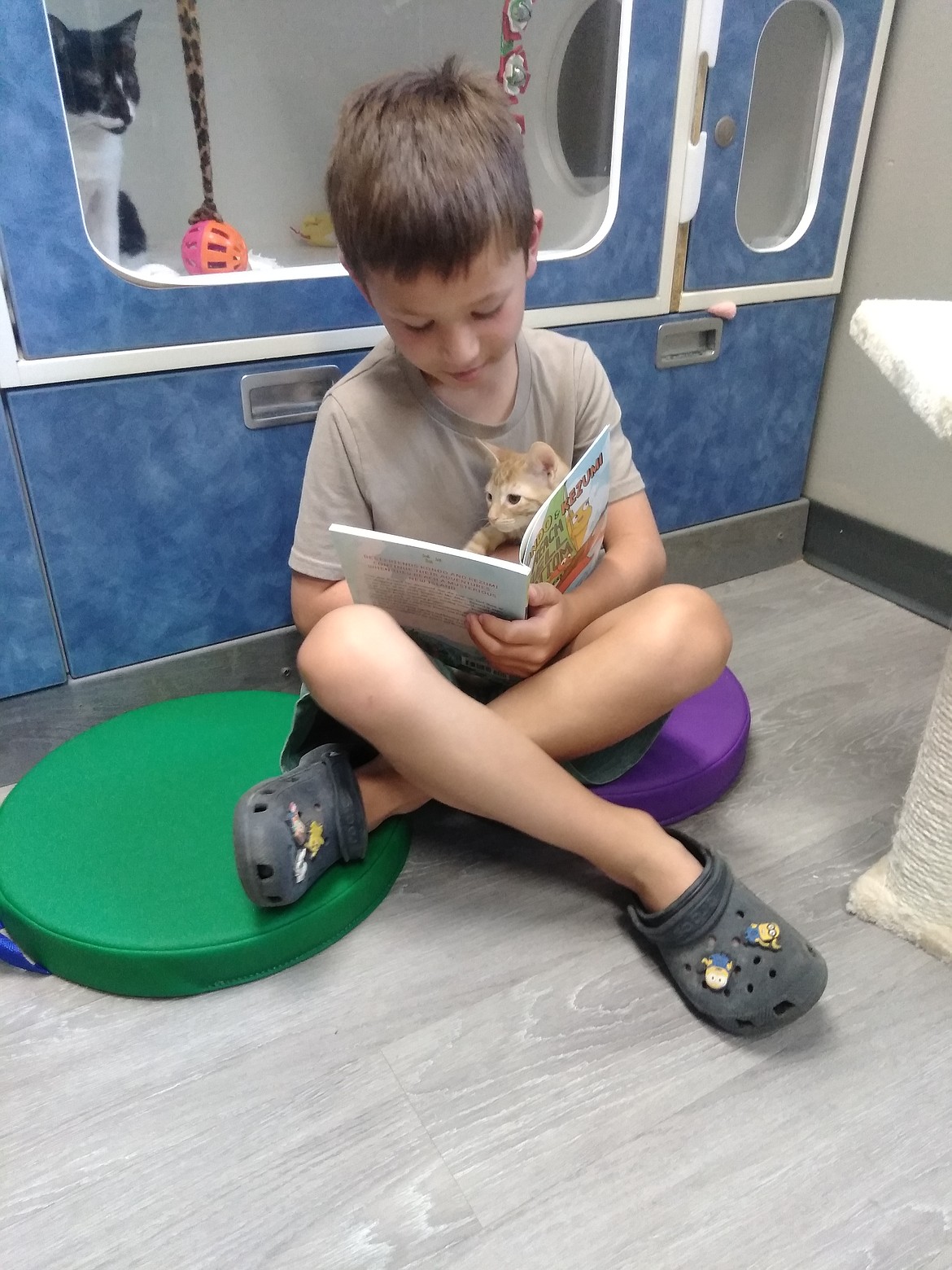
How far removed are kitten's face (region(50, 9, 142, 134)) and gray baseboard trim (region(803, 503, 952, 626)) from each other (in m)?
1.08

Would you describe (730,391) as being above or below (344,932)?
above

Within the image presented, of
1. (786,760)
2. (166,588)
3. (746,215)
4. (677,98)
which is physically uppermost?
(677,98)

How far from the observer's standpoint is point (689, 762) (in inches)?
33.9

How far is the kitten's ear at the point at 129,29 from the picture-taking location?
0.88m

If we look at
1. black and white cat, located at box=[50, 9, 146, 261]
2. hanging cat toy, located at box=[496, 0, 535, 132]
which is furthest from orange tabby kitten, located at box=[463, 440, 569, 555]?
hanging cat toy, located at box=[496, 0, 535, 132]

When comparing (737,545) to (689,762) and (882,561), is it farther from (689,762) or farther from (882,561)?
(689,762)

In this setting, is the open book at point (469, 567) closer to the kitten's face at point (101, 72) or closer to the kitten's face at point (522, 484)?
the kitten's face at point (522, 484)

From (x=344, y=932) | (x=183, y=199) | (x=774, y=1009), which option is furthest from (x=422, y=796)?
(x=183, y=199)

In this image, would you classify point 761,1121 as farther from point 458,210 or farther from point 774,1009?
point 458,210

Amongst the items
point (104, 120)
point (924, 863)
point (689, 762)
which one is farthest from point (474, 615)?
point (104, 120)

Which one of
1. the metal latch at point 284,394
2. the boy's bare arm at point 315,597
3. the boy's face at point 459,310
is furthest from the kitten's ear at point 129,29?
the boy's bare arm at point 315,597

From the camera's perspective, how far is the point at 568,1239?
1.78 feet

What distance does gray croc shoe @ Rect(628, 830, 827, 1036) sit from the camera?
2.11 feet

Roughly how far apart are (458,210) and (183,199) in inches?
22.2
